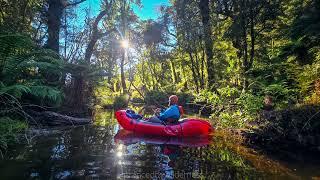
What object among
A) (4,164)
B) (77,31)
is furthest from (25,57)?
(77,31)

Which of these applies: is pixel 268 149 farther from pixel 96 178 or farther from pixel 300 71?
pixel 96 178

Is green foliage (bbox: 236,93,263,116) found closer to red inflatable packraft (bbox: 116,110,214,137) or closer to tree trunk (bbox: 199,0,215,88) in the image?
red inflatable packraft (bbox: 116,110,214,137)

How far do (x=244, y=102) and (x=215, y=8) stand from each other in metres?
10.4

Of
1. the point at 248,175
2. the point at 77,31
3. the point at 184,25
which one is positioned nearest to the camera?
the point at 248,175

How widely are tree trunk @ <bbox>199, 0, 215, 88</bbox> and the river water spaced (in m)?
9.59

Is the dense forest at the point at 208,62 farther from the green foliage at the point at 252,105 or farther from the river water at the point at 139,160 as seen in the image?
the river water at the point at 139,160

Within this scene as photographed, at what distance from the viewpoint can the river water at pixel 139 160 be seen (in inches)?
228

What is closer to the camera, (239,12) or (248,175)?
(248,175)

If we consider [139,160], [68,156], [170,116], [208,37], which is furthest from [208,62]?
[68,156]

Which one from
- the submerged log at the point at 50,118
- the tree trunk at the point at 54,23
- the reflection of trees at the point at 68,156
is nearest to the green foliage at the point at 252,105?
the reflection of trees at the point at 68,156

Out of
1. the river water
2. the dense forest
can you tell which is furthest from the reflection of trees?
the dense forest

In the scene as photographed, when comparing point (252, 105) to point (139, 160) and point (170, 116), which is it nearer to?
point (170, 116)

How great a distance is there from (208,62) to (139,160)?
12.8 meters

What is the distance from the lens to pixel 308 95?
945 cm
